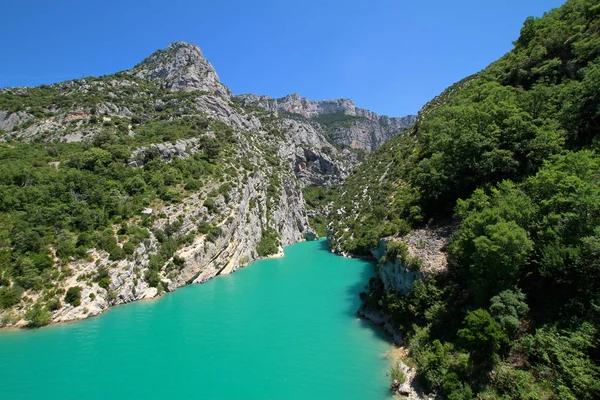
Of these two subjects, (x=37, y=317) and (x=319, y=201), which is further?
(x=319, y=201)

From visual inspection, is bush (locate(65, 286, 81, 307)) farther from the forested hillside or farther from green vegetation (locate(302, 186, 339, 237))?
green vegetation (locate(302, 186, 339, 237))

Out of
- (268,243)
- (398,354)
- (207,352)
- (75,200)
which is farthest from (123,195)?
(398,354)

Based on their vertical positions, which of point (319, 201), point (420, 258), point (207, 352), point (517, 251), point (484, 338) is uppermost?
point (319, 201)

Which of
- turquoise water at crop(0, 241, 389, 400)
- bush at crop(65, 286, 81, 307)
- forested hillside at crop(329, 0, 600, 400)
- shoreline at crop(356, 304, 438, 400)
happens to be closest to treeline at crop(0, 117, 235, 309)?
bush at crop(65, 286, 81, 307)

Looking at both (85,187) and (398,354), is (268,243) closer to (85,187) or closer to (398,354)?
(85,187)

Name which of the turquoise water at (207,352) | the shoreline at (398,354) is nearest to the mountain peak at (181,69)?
the turquoise water at (207,352)

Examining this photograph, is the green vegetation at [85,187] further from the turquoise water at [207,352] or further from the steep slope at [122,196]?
the turquoise water at [207,352]

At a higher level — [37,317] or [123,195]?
[123,195]
